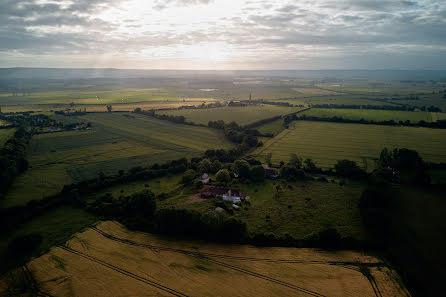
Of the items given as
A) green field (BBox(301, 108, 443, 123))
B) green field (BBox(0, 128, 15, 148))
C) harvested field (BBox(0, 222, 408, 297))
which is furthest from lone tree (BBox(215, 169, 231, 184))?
green field (BBox(301, 108, 443, 123))

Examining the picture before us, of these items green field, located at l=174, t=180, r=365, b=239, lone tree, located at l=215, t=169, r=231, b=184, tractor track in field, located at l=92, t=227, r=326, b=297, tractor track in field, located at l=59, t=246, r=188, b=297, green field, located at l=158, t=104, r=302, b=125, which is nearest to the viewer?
tractor track in field, located at l=59, t=246, r=188, b=297

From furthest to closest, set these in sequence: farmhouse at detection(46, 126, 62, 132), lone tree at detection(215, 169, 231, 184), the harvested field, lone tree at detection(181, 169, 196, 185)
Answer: farmhouse at detection(46, 126, 62, 132), lone tree at detection(215, 169, 231, 184), lone tree at detection(181, 169, 196, 185), the harvested field

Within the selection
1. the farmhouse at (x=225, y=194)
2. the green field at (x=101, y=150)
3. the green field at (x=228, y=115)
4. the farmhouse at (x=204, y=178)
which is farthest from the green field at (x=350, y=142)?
the green field at (x=228, y=115)

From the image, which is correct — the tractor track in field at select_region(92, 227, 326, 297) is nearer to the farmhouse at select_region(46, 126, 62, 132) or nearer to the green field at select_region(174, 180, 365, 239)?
the green field at select_region(174, 180, 365, 239)

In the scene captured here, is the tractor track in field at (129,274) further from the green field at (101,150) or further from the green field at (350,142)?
the green field at (350,142)

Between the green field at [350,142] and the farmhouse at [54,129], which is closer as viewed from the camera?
the green field at [350,142]

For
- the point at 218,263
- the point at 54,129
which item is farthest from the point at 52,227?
the point at 54,129
